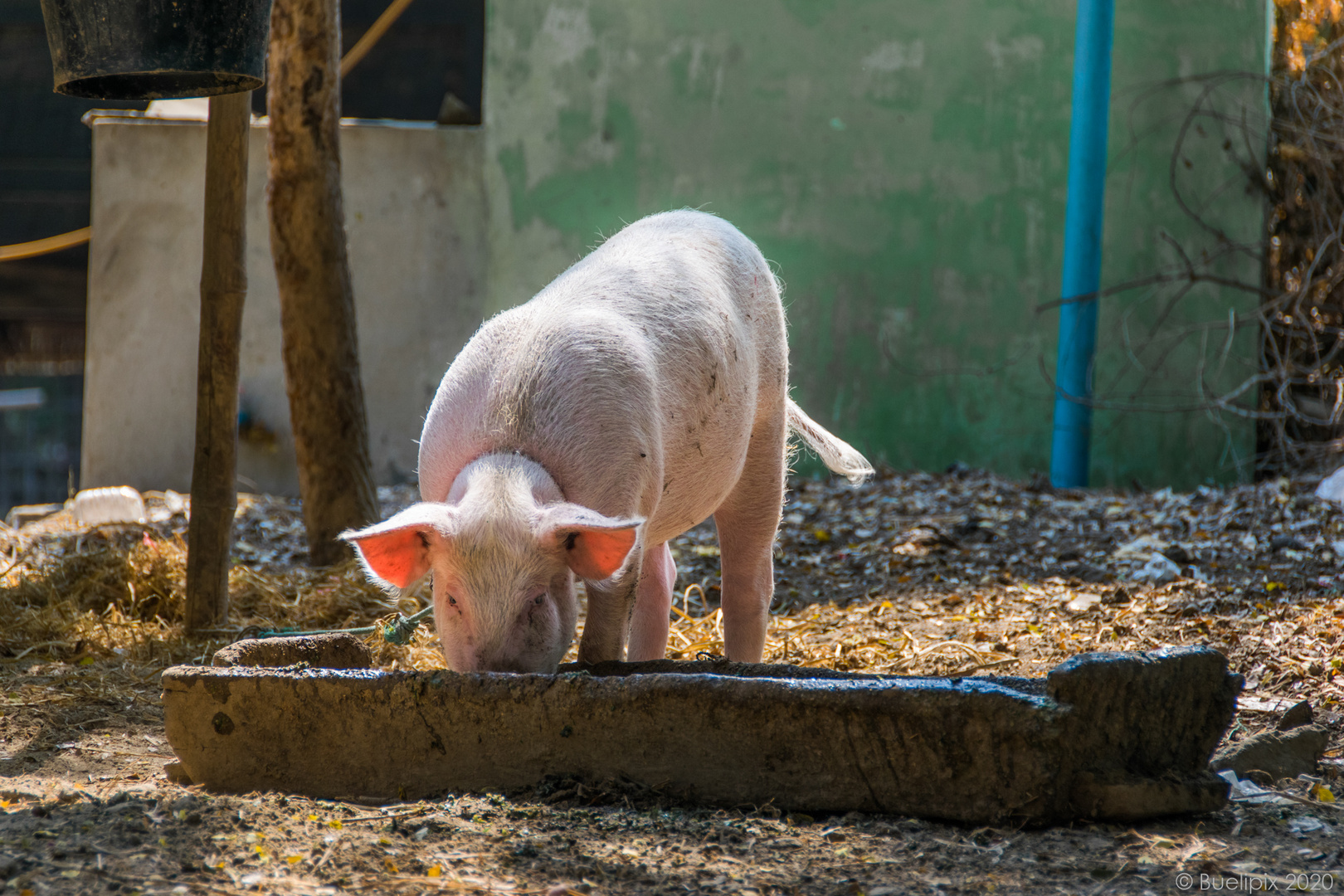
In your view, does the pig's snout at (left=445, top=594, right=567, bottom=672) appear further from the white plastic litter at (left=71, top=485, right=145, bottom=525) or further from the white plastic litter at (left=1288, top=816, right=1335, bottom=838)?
the white plastic litter at (left=71, top=485, right=145, bottom=525)

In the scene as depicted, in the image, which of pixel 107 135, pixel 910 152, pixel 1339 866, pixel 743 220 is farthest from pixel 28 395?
pixel 1339 866

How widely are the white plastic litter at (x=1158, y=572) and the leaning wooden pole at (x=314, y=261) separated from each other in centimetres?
348

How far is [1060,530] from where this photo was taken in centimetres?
620

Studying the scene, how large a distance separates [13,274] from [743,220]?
24.2ft

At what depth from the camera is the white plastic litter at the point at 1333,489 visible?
229 inches

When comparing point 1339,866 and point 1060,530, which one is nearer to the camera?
point 1339,866

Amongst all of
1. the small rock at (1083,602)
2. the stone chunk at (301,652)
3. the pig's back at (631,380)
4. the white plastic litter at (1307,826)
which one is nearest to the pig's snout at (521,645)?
the pig's back at (631,380)

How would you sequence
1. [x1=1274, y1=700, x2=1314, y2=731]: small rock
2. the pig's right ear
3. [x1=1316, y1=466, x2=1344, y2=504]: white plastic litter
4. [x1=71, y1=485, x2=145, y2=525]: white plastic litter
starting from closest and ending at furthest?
the pig's right ear → [x1=1274, y1=700, x2=1314, y2=731]: small rock → [x1=1316, y1=466, x2=1344, y2=504]: white plastic litter → [x1=71, y1=485, x2=145, y2=525]: white plastic litter

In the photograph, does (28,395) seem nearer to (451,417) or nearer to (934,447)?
(934,447)

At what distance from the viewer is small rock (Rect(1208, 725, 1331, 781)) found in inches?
107

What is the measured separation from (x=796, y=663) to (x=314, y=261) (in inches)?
113

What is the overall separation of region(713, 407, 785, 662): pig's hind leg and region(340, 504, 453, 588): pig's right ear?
153 cm

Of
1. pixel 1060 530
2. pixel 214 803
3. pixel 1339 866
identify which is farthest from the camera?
pixel 1060 530

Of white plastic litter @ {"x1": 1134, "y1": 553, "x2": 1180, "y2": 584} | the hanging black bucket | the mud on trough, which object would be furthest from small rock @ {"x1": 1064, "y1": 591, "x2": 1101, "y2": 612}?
the hanging black bucket
